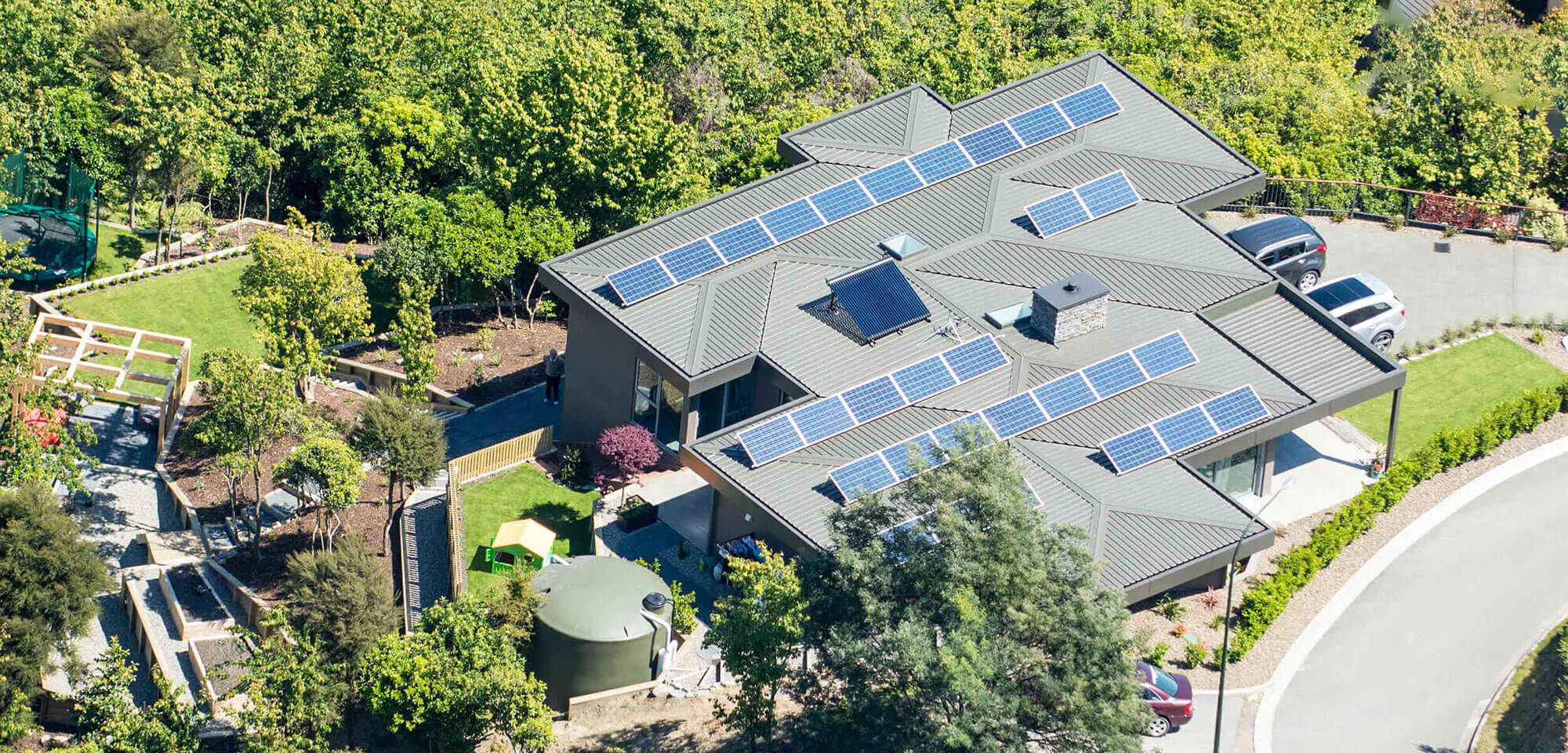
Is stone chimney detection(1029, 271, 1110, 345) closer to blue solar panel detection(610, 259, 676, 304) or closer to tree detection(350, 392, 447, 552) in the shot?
blue solar panel detection(610, 259, 676, 304)

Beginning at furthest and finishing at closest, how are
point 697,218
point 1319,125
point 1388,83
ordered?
1. point 1388,83
2. point 1319,125
3. point 697,218

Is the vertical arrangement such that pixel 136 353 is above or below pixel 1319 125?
below

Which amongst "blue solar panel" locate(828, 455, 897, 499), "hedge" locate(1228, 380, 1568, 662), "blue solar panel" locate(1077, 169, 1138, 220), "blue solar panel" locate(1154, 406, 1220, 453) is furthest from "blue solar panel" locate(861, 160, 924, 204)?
"hedge" locate(1228, 380, 1568, 662)

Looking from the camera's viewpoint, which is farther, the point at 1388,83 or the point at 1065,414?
the point at 1388,83

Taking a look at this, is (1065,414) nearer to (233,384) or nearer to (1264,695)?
(1264,695)

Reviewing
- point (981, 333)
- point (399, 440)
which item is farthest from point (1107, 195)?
point (399, 440)

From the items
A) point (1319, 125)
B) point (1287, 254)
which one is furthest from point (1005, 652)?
point (1319, 125)

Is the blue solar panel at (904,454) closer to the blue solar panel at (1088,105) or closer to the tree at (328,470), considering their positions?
the tree at (328,470)
